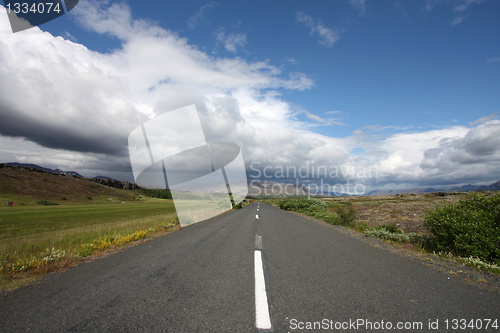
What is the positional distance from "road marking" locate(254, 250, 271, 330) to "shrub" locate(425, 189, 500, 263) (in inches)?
261

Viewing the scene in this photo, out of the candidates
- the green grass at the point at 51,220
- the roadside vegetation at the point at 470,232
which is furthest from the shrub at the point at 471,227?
the green grass at the point at 51,220

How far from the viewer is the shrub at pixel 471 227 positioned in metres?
6.51

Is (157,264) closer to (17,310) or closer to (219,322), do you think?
(17,310)

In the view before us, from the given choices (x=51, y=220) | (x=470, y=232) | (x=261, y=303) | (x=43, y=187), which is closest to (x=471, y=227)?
(x=470, y=232)

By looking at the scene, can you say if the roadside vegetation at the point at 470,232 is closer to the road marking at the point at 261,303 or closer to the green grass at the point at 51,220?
the road marking at the point at 261,303

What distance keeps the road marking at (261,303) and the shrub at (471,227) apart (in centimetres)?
663

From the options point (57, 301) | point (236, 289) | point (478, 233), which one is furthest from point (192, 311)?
point (478, 233)

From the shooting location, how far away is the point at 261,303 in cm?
347

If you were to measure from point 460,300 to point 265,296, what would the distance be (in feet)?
10.8

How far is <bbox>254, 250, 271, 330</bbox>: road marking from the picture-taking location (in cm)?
290

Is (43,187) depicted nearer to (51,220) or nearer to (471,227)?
(51,220)

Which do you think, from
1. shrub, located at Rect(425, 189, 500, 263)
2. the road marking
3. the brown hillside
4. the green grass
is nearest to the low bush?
shrub, located at Rect(425, 189, 500, 263)

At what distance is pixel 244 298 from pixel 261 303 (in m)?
0.37

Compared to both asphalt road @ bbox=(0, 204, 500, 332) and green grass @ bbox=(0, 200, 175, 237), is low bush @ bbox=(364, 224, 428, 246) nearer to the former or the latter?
asphalt road @ bbox=(0, 204, 500, 332)
